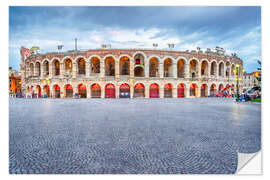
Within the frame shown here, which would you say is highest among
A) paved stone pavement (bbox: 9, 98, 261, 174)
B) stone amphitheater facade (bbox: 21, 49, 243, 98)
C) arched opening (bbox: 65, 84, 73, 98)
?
stone amphitheater facade (bbox: 21, 49, 243, 98)

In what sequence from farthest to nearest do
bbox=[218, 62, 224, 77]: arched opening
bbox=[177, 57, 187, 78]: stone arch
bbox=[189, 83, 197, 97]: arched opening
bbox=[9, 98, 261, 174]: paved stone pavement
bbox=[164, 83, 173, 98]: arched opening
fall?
bbox=[218, 62, 224, 77]: arched opening < bbox=[189, 83, 197, 97]: arched opening < bbox=[177, 57, 187, 78]: stone arch < bbox=[164, 83, 173, 98]: arched opening < bbox=[9, 98, 261, 174]: paved stone pavement

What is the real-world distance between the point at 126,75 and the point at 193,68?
1693 centimetres

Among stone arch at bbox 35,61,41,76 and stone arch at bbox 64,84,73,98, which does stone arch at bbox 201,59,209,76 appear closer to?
stone arch at bbox 64,84,73,98

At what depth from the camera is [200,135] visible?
4625 mm

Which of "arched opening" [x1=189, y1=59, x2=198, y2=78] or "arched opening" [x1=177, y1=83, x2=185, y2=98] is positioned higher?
"arched opening" [x1=189, y1=59, x2=198, y2=78]

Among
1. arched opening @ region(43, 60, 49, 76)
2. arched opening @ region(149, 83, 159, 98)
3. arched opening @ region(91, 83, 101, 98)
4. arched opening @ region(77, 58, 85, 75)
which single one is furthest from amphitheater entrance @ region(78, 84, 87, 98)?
arched opening @ region(149, 83, 159, 98)

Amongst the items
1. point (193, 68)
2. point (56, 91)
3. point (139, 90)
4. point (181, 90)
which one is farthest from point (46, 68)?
point (193, 68)

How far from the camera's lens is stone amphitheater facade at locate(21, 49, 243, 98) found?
78.6ft

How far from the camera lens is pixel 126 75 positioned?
78.7 ft

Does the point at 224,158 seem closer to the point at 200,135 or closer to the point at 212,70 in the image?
the point at 200,135

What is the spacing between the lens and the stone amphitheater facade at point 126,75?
24.0 m
